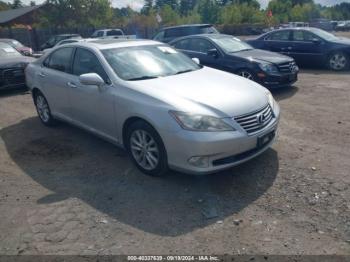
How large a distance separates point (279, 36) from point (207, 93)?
939cm

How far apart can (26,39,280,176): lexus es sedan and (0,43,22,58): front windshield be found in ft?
17.9

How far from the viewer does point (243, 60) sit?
28.4ft

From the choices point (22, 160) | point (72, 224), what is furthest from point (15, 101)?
point (72, 224)

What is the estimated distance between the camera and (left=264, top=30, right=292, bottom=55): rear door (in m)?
12.3

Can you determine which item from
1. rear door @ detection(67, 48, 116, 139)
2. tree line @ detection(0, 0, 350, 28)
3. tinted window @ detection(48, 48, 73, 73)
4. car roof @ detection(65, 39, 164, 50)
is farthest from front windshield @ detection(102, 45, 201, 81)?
tree line @ detection(0, 0, 350, 28)

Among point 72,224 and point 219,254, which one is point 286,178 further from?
point 72,224

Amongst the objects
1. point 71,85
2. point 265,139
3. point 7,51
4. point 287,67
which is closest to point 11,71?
point 7,51

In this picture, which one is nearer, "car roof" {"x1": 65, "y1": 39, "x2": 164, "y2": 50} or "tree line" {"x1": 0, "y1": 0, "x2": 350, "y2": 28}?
"car roof" {"x1": 65, "y1": 39, "x2": 164, "y2": 50}

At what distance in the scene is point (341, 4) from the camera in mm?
103750

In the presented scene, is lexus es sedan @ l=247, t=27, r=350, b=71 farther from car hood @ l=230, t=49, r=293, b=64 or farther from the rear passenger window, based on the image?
the rear passenger window

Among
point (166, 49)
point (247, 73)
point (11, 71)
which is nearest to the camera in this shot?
point (166, 49)

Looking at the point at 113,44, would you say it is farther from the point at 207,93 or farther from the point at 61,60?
the point at 207,93

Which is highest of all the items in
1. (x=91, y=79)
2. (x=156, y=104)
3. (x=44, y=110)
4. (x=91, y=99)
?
(x=91, y=79)

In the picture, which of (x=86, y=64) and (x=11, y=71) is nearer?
(x=86, y=64)
